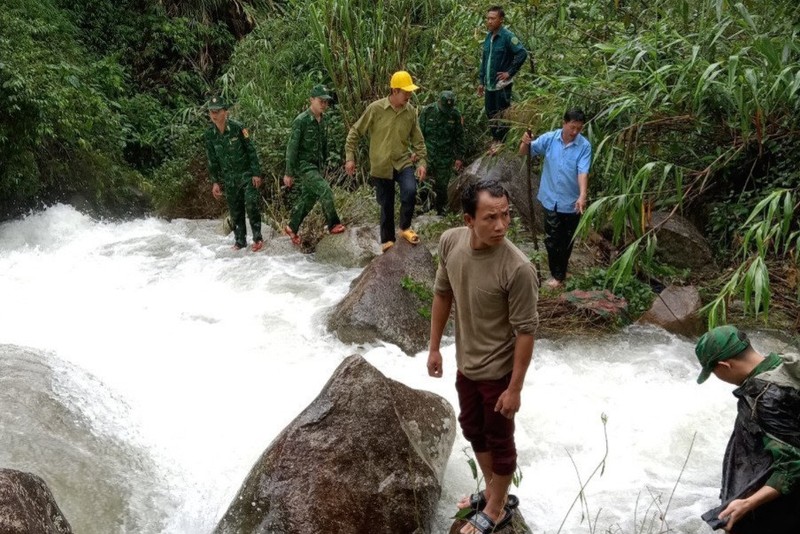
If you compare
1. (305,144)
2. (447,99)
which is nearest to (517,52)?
(447,99)

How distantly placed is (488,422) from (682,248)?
4096 mm

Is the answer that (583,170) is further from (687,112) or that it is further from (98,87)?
(98,87)

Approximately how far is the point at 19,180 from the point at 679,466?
7.34 metres

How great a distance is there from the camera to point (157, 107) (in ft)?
38.0

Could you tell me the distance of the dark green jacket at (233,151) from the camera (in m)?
7.38

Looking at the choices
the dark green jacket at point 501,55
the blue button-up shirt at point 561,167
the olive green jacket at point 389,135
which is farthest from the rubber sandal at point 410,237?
the dark green jacket at point 501,55

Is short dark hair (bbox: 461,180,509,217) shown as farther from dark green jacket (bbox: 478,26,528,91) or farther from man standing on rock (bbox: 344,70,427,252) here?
dark green jacket (bbox: 478,26,528,91)

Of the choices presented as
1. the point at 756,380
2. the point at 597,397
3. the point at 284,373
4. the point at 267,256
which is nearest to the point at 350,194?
the point at 267,256

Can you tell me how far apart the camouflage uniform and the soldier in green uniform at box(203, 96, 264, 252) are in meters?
0.46

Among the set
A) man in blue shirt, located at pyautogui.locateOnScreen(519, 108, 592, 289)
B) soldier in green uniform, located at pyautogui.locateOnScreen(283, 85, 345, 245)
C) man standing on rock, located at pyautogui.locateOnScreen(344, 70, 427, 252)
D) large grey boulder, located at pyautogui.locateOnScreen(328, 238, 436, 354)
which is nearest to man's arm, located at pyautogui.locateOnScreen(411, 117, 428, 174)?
man standing on rock, located at pyautogui.locateOnScreen(344, 70, 427, 252)

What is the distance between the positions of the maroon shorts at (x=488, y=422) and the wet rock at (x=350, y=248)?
13.8ft

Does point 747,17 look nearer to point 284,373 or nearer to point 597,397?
point 597,397

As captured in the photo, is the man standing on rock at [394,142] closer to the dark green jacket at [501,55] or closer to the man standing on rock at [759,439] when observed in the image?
the dark green jacket at [501,55]

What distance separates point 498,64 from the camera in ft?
25.8
